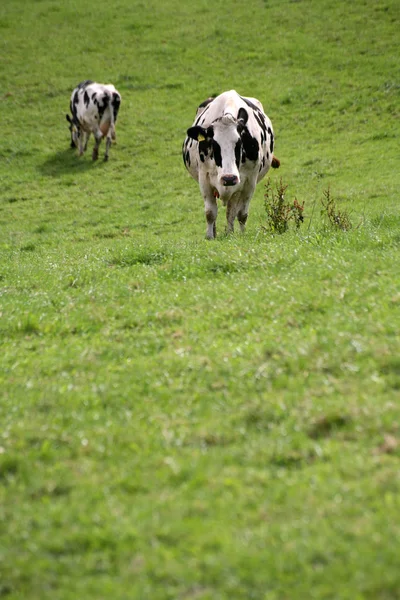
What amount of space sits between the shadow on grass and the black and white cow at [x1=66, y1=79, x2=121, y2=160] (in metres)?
0.32

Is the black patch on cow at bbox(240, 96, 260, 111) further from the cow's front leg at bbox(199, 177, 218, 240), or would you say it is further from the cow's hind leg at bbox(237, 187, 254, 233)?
the cow's front leg at bbox(199, 177, 218, 240)

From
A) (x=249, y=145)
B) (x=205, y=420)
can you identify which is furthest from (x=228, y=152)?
(x=205, y=420)

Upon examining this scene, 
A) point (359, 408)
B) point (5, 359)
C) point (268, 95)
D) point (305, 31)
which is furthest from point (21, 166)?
point (359, 408)

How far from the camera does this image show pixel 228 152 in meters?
12.8

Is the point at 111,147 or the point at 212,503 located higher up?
the point at 212,503

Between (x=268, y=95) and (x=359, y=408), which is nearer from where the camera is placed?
(x=359, y=408)

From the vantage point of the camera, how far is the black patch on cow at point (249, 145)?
44.1 ft

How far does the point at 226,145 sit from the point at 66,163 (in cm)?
1603

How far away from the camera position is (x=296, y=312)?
736 centimetres

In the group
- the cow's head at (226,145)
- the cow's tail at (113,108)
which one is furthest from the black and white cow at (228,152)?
the cow's tail at (113,108)

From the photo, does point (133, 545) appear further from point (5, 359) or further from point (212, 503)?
point (5, 359)

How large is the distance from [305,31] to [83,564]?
3754 cm

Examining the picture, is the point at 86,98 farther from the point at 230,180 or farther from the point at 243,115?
the point at 230,180

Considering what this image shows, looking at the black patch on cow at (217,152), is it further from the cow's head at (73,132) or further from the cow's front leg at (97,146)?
the cow's head at (73,132)
